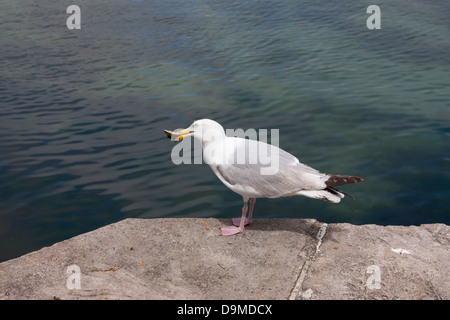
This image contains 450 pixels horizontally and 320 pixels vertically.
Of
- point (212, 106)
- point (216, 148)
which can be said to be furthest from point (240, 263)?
point (212, 106)

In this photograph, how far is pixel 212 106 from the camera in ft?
36.9

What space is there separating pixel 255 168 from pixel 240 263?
1075mm

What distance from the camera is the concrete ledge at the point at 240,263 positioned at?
15.0 feet

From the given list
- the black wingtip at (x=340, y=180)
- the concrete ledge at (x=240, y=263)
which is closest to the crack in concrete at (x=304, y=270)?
the concrete ledge at (x=240, y=263)

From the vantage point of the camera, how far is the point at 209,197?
7688 millimetres

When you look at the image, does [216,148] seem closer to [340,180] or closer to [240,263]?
[240,263]

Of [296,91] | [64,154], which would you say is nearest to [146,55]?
[296,91]

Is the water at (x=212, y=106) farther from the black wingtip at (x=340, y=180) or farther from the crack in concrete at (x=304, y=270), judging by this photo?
the black wingtip at (x=340, y=180)

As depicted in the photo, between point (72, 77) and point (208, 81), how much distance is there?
400 centimetres

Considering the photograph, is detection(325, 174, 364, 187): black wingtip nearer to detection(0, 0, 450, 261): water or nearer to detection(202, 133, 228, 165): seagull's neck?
detection(202, 133, 228, 165): seagull's neck

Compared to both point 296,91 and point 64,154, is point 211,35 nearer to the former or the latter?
point 296,91

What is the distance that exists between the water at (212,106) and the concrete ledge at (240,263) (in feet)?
4.69

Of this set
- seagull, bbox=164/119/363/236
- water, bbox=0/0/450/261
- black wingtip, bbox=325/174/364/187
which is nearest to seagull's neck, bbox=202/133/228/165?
seagull, bbox=164/119/363/236

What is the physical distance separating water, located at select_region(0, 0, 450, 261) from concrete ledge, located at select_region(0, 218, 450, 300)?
4.69 feet
